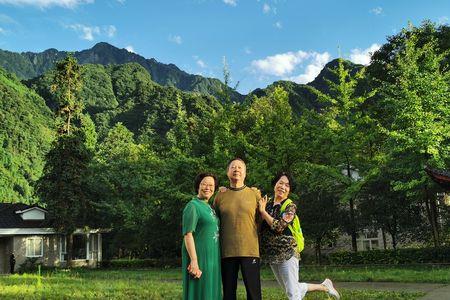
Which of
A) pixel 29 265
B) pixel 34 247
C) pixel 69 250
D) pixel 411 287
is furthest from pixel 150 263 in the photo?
pixel 411 287

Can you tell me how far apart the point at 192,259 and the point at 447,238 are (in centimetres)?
1758

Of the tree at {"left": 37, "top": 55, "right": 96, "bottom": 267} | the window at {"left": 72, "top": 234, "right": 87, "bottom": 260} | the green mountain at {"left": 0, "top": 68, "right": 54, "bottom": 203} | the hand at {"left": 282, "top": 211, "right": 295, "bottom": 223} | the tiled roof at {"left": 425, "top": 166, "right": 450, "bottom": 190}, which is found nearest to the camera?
the hand at {"left": 282, "top": 211, "right": 295, "bottom": 223}

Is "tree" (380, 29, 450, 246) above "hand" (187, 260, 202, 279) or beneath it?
above

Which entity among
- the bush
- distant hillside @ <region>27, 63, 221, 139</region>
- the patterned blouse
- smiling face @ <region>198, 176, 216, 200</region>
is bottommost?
the bush

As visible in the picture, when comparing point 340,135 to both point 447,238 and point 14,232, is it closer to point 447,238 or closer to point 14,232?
point 447,238

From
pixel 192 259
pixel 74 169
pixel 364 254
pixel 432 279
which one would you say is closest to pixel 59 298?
pixel 192 259

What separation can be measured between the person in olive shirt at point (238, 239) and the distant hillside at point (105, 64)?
132270mm

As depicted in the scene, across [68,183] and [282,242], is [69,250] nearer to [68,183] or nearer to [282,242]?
[68,183]

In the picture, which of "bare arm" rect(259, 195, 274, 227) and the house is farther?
the house

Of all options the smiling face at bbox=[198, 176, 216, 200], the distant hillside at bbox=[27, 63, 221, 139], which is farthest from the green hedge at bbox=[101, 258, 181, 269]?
the distant hillside at bbox=[27, 63, 221, 139]

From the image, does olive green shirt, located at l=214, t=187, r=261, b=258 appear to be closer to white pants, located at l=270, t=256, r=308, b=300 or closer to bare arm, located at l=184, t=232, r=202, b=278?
bare arm, located at l=184, t=232, r=202, b=278

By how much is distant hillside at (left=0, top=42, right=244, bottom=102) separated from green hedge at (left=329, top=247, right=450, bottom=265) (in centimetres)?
11952

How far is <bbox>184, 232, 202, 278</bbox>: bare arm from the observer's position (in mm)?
4913

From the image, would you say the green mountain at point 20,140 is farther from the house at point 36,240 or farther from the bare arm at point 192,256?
Answer: the bare arm at point 192,256
